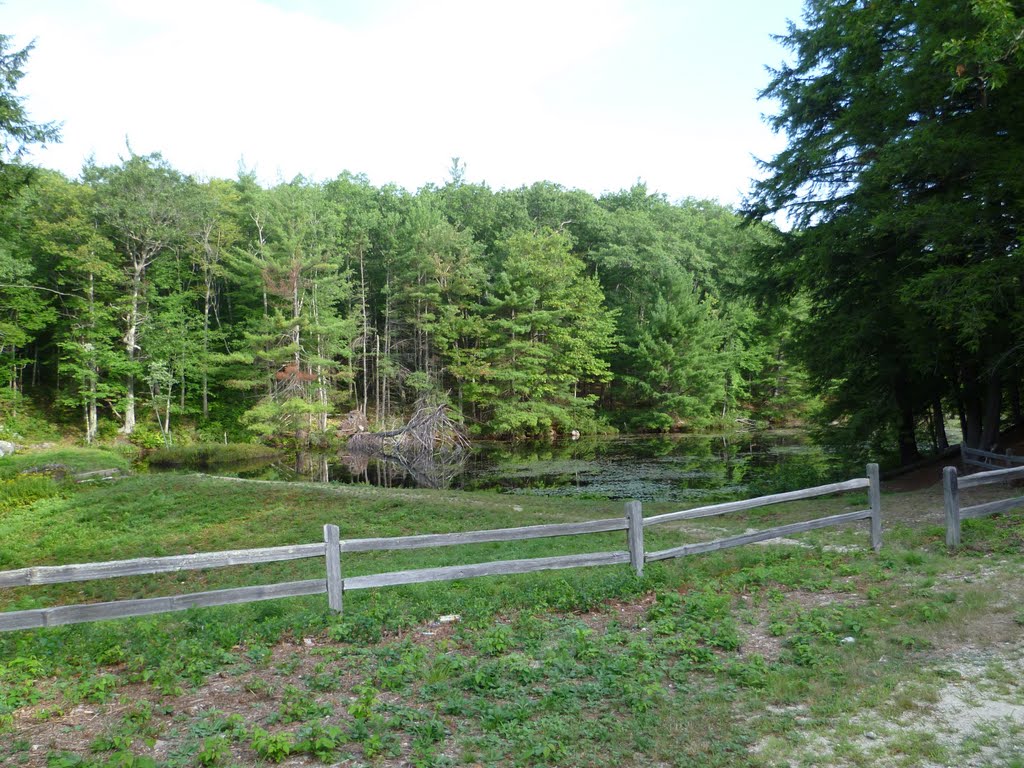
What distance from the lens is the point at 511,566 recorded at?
678cm

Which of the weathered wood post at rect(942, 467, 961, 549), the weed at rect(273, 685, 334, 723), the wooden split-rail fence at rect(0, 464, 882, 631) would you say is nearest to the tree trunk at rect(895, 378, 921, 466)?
the weathered wood post at rect(942, 467, 961, 549)

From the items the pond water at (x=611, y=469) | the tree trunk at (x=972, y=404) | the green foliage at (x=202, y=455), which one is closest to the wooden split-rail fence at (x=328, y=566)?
the tree trunk at (x=972, y=404)

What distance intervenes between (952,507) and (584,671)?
6.05m

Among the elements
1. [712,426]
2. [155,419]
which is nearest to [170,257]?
[155,419]

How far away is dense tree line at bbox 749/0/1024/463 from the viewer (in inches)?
446

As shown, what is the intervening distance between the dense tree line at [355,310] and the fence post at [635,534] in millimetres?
25317

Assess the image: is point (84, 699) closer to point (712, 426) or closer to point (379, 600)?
point (379, 600)

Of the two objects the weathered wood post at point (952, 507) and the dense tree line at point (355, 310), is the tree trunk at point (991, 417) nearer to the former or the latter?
the weathered wood post at point (952, 507)

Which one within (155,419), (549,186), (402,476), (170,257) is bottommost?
(402,476)

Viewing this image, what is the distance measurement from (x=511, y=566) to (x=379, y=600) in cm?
156

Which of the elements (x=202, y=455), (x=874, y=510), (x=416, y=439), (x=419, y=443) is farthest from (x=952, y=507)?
(x=202, y=455)

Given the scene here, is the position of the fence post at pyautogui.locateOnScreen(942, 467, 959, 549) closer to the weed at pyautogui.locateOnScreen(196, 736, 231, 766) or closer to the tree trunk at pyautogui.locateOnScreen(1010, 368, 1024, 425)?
the weed at pyautogui.locateOnScreen(196, 736, 231, 766)

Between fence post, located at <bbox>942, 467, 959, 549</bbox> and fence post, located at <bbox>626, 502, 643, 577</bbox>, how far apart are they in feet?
13.3

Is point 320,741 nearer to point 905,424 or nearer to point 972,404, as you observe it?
point 972,404
